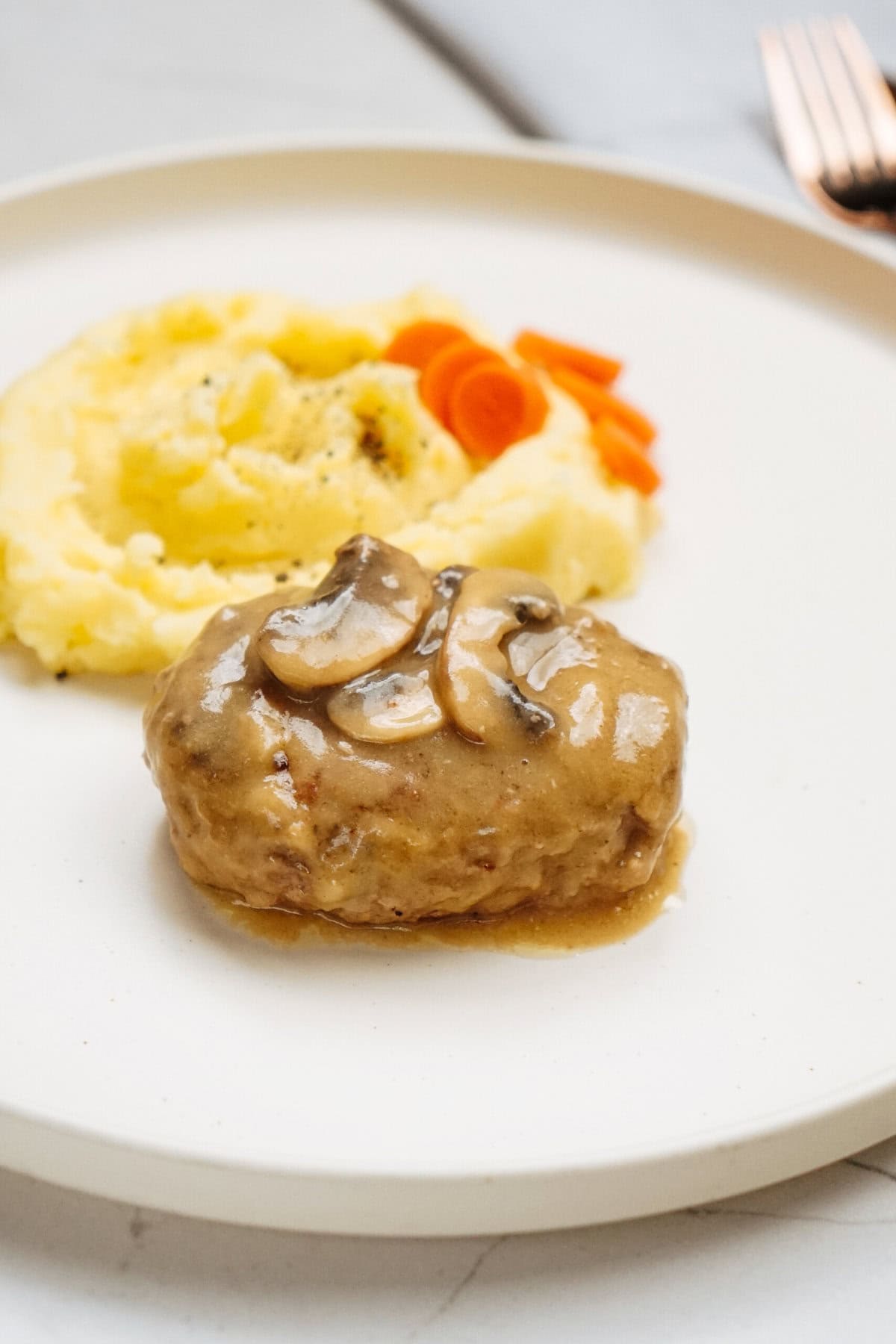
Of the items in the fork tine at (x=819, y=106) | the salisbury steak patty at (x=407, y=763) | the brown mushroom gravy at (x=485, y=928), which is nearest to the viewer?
the salisbury steak patty at (x=407, y=763)

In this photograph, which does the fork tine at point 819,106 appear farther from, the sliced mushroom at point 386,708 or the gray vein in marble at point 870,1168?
the gray vein in marble at point 870,1168

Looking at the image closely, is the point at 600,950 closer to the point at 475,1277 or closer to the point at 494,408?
the point at 475,1277

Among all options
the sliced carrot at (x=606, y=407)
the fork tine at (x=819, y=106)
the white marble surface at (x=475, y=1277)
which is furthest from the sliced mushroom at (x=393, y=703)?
the fork tine at (x=819, y=106)

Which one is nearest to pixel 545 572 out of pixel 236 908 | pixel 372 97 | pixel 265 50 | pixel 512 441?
pixel 512 441

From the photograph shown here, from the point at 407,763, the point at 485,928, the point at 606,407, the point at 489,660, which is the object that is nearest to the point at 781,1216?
the point at 485,928

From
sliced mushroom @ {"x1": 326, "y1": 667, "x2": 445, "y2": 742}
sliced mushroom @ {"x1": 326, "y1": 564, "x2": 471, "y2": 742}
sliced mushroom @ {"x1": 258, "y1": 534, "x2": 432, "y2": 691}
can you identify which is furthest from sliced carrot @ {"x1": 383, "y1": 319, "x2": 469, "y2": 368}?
sliced mushroom @ {"x1": 326, "y1": 667, "x2": 445, "y2": 742}

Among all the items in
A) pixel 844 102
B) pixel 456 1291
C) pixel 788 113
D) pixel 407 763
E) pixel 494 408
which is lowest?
pixel 456 1291
